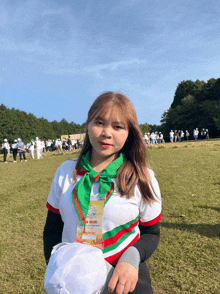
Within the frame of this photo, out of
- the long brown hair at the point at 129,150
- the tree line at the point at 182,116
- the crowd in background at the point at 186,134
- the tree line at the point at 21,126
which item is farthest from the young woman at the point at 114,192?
the tree line at the point at 21,126

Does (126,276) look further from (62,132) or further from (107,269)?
(62,132)

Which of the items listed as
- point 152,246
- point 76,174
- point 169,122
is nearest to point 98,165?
point 76,174

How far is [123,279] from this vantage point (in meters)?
1.18

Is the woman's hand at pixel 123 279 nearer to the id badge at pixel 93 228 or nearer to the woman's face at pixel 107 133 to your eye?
the id badge at pixel 93 228

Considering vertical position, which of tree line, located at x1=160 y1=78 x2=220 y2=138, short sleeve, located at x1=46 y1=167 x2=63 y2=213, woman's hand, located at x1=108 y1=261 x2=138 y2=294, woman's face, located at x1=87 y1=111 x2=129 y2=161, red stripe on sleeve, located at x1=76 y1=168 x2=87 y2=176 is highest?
tree line, located at x1=160 y1=78 x2=220 y2=138

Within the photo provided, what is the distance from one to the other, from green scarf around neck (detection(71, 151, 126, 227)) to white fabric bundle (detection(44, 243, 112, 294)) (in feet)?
0.89

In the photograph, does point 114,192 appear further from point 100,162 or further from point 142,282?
point 142,282

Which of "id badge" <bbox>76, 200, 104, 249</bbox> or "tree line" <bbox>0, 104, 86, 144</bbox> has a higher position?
"tree line" <bbox>0, 104, 86, 144</bbox>

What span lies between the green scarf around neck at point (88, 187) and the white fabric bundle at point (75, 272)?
270 millimetres

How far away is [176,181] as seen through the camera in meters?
8.78

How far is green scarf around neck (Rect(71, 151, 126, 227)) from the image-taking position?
54.7 inches

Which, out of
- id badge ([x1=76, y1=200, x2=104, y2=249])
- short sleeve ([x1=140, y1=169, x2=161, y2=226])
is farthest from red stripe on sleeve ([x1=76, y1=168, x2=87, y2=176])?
short sleeve ([x1=140, y1=169, x2=161, y2=226])

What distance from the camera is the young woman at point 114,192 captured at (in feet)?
4.54

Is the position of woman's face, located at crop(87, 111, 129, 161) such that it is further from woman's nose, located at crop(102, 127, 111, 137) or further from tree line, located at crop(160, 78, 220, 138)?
tree line, located at crop(160, 78, 220, 138)
